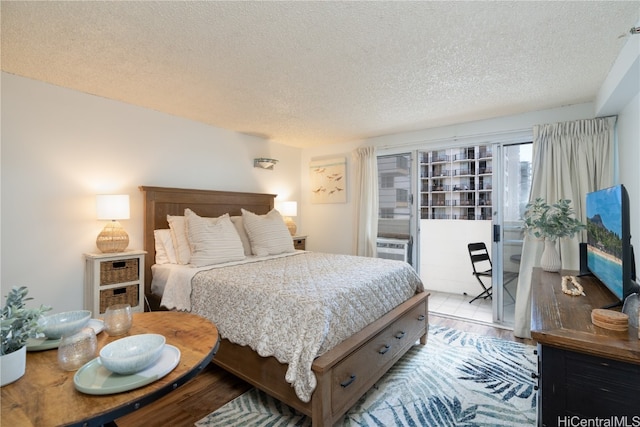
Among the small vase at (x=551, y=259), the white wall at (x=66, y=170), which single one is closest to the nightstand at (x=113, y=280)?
the white wall at (x=66, y=170)

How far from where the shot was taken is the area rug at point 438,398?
183 centimetres

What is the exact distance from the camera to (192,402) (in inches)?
80.0

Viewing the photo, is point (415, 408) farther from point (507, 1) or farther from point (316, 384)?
point (507, 1)

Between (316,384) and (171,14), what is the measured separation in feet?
7.03

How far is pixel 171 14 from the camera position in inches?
62.8

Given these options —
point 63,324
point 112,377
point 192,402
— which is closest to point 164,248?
point 192,402

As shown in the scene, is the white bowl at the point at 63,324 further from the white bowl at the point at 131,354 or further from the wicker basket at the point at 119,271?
the wicker basket at the point at 119,271

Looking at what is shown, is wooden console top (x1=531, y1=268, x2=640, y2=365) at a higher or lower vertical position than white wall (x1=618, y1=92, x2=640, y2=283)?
lower

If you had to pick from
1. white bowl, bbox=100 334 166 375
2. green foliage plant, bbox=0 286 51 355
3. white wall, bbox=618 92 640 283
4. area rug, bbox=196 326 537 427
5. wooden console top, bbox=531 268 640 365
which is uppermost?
white wall, bbox=618 92 640 283

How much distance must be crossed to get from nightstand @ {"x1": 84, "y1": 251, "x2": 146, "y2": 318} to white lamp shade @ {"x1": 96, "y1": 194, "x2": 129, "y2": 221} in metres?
0.33

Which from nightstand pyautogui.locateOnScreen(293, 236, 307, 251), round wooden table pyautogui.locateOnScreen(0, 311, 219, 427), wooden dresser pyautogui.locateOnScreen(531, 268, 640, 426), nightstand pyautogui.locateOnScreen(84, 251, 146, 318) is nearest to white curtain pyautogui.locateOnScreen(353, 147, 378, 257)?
nightstand pyautogui.locateOnScreen(293, 236, 307, 251)

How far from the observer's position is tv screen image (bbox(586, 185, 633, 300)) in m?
1.25

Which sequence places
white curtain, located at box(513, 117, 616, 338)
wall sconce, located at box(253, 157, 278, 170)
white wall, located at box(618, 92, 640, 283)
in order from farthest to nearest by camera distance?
wall sconce, located at box(253, 157, 278, 170)
white curtain, located at box(513, 117, 616, 338)
white wall, located at box(618, 92, 640, 283)

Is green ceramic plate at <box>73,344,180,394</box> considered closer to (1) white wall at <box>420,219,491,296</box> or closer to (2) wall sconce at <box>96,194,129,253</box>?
(2) wall sconce at <box>96,194,129,253</box>
